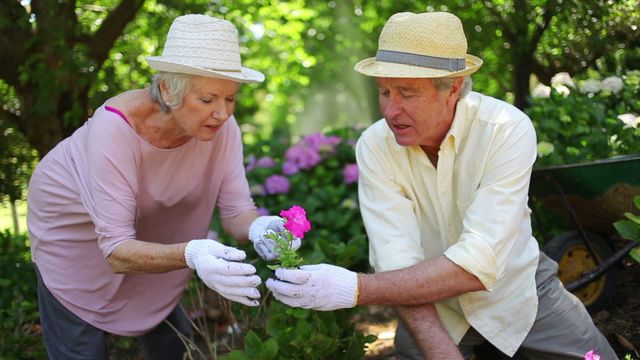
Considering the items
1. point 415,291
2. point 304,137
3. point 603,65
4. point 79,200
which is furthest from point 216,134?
point 603,65

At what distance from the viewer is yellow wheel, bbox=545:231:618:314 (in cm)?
343

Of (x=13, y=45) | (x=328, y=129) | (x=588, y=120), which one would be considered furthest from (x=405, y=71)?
(x=328, y=129)

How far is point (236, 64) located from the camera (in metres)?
2.58

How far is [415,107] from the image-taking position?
2482 millimetres

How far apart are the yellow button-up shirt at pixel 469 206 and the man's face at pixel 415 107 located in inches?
2.4

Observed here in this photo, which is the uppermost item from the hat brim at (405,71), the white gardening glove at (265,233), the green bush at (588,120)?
the hat brim at (405,71)

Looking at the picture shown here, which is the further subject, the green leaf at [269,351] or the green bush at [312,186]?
the green bush at [312,186]

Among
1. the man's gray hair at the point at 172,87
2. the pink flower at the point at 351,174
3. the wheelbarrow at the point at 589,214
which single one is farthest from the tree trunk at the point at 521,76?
the man's gray hair at the point at 172,87

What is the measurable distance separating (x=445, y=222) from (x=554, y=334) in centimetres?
55

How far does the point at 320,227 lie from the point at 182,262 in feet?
7.19

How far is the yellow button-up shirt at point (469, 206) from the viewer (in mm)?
2455

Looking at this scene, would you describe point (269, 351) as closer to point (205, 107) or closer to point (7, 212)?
point (205, 107)

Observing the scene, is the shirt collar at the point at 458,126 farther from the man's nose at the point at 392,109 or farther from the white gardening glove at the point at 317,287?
the white gardening glove at the point at 317,287

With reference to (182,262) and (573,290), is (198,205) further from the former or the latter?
(573,290)
